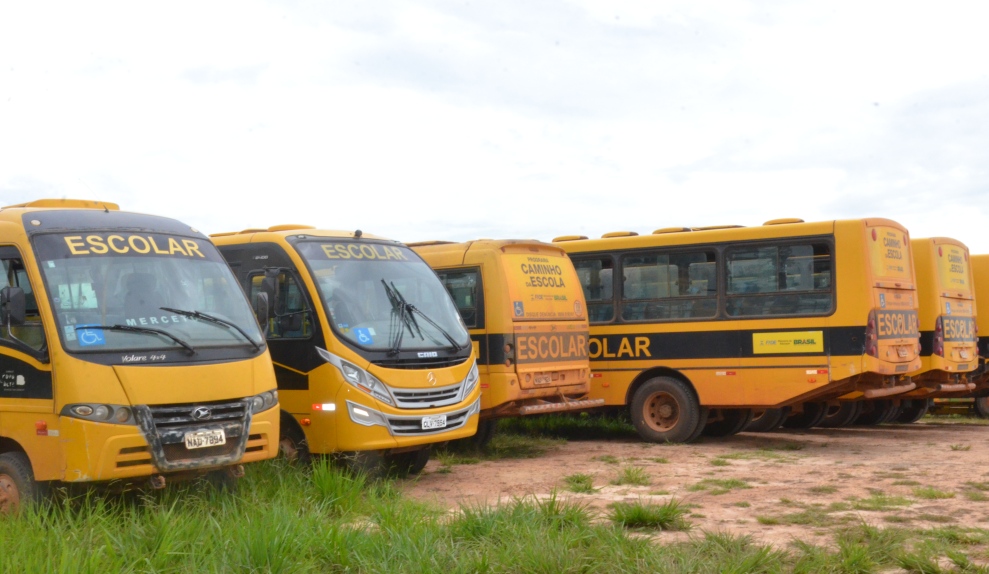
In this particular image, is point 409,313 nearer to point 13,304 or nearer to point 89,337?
point 89,337

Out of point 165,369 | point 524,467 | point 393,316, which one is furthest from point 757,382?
point 165,369

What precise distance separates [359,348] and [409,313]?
0.89 m

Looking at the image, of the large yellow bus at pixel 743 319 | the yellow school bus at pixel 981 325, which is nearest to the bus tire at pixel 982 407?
the yellow school bus at pixel 981 325

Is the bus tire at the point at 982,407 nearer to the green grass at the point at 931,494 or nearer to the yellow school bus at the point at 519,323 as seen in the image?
the yellow school bus at the point at 519,323

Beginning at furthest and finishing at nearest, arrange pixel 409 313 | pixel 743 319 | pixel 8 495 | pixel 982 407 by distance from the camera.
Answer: pixel 982 407 → pixel 743 319 → pixel 409 313 → pixel 8 495

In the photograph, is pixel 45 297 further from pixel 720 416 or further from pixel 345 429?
pixel 720 416

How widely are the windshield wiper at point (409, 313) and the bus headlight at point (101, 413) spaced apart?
143 inches

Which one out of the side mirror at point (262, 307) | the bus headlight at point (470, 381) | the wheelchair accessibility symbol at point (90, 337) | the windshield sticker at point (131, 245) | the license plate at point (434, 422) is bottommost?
the license plate at point (434, 422)

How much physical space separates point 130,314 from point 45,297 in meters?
0.63

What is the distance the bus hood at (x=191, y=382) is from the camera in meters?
8.09

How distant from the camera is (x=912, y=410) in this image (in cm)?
1884

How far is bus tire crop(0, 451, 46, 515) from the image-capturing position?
8.13m

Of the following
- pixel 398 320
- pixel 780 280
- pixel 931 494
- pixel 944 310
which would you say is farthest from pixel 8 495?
pixel 944 310

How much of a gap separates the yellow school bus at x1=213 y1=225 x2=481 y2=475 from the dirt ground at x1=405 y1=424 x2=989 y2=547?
704 mm
